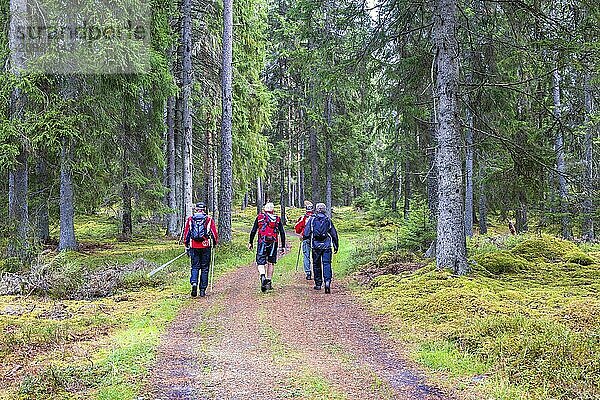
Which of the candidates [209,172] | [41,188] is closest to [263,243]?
[41,188]

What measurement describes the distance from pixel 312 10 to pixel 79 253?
9.56 m

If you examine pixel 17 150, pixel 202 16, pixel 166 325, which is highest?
pixel 202 16

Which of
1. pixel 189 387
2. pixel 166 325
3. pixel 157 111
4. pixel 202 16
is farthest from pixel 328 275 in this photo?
pixel 202 16

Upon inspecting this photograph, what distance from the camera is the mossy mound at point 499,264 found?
11.8 metres

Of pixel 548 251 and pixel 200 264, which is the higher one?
pixel 200 264

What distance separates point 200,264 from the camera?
35.2 feet

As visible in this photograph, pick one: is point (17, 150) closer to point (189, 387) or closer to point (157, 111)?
point (157, 111)

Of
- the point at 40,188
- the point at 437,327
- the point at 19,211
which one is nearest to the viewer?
the point at 437,327

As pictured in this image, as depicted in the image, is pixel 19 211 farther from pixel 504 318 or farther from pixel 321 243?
pixel 504 318

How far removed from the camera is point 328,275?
11320 mm

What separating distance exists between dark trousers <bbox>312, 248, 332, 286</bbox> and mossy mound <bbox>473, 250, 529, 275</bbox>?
314 centimetres

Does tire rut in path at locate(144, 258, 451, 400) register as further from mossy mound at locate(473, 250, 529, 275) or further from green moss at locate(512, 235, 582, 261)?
green moss at locate(512, 235, 582, 261)

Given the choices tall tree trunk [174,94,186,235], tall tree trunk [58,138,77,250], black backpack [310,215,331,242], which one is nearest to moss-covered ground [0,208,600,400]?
black backpack [310,215,331,242]

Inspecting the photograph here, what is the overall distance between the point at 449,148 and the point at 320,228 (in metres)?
3.13
